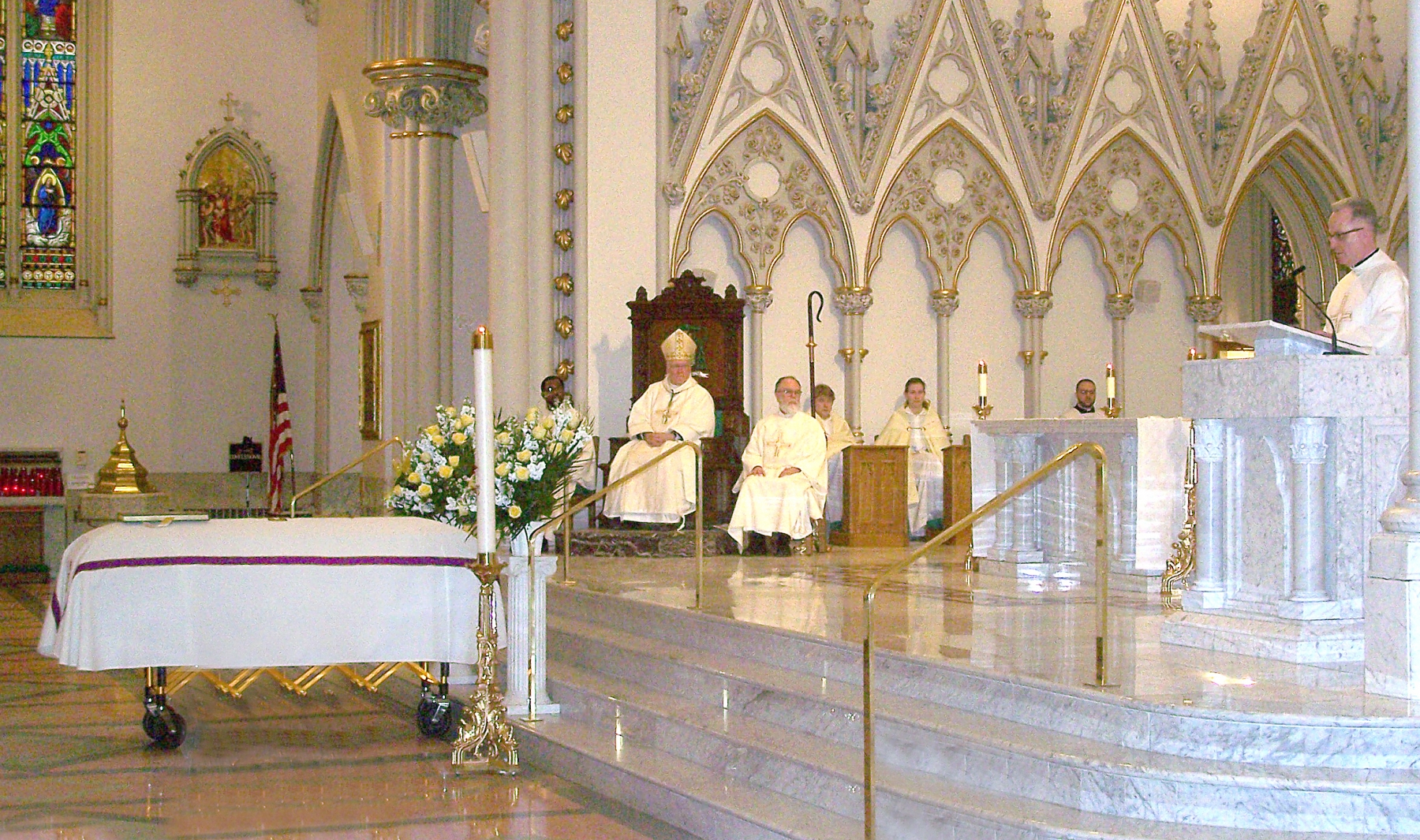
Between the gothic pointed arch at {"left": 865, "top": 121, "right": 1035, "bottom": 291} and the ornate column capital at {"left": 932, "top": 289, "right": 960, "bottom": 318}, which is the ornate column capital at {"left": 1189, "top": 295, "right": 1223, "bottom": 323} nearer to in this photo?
the gothic pointed arch at {"left": 865, "top": 121, "right": 1035, "bottom": 291}

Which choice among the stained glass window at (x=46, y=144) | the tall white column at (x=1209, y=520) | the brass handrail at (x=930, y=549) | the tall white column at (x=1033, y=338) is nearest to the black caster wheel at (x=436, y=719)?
the brass handrail at (x=930, y=549)

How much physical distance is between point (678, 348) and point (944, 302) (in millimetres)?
3278

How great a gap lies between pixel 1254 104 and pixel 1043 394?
132 inches

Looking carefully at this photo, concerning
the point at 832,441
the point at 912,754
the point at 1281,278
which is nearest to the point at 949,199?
the point at 832,441

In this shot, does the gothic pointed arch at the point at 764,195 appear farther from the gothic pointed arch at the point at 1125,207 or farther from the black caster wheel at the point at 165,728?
the black caster wheel at the point at 165,728

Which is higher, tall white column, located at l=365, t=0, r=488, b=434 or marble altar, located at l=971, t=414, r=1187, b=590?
tall white column, located at l=365, t=0, r=488, b=434

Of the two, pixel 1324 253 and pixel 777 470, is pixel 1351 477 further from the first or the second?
pixel 1324 253

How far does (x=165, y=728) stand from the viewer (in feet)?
22.9

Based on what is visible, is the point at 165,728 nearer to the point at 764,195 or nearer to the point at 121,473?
the point at 764,195

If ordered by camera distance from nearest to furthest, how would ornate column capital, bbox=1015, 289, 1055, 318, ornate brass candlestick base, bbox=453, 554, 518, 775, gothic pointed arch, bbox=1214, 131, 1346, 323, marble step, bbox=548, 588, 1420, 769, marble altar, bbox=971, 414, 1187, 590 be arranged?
marble step, bbox=548, 588, 1420, 769 < ornate brass candlestick base, bbox=453, 554, 518, 775 < marble altar, bbox=971, 414, 1187, 590 < ornate column capital, bbox=1015, 289, 1055, 318 < gothic pointed arch, bbox=1214, 131, 1346, 323

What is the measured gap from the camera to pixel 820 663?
627 centimetres

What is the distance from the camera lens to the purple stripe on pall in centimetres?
673

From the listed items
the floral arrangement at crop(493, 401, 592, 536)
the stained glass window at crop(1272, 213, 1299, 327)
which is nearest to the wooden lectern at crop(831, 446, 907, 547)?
the floral arrangement at crop(493, 401, 592, 536)

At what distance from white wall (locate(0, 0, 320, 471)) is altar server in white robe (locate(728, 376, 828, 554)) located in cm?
967
